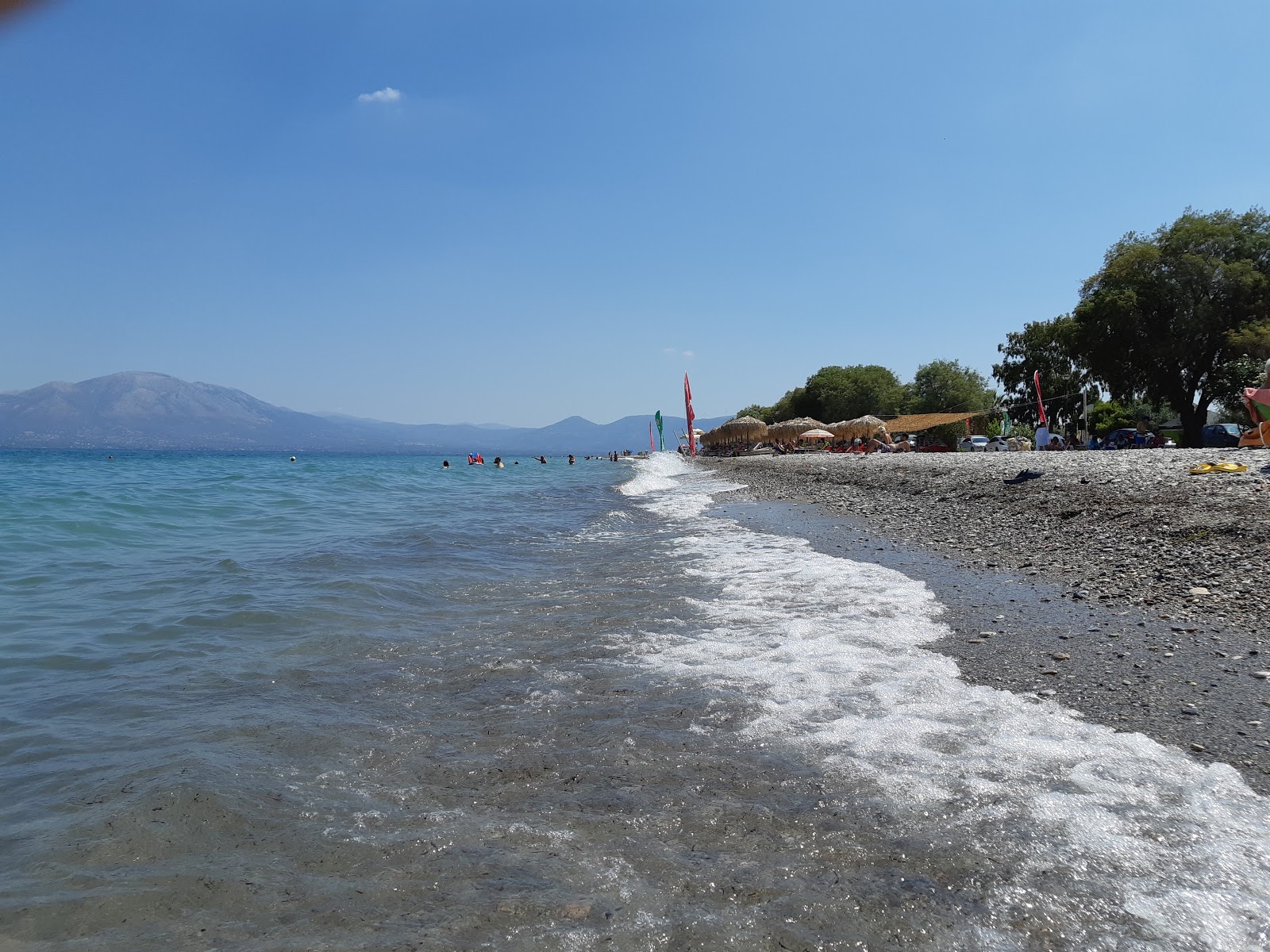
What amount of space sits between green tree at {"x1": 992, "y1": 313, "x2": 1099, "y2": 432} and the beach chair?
3859 cm

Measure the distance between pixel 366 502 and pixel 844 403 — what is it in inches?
2314

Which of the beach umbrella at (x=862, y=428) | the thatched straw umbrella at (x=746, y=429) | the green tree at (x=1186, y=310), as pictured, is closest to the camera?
the green tree at (x=1186, y=310)

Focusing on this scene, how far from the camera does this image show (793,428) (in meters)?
57.3

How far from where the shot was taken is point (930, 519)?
13.2m

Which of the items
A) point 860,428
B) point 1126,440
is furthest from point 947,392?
point 1126,440

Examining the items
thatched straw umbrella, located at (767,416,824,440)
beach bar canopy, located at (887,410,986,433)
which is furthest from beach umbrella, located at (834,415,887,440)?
thatched straw umbrella, located at (767,416,824,440)

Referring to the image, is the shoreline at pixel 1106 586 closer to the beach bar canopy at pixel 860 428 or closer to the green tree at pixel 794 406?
the beach bar canopy at pixel 860 428

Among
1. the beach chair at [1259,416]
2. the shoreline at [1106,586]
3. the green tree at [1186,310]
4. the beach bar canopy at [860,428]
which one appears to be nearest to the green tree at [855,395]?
the beach bar canopy at [860,428]

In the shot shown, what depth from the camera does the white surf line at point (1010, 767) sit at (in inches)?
102

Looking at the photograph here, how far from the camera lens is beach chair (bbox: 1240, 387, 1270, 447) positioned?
1748 centimetres

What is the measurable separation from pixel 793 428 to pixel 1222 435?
A: 109ft

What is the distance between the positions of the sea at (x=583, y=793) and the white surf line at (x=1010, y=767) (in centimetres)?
2

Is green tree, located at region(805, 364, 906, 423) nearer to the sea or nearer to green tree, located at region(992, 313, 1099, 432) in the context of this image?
green tree, located at region(992, 313, 1099, 432)

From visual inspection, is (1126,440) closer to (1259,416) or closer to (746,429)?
(1259,416)
